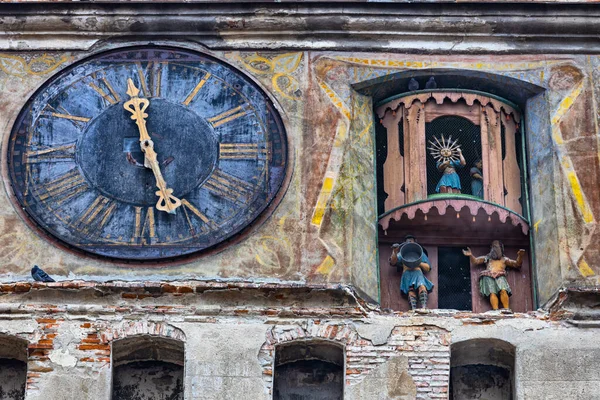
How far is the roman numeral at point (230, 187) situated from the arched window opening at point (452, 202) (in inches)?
56.2

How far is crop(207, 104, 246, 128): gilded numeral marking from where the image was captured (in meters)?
21.5

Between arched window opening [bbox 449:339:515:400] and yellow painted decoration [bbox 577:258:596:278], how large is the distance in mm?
1174

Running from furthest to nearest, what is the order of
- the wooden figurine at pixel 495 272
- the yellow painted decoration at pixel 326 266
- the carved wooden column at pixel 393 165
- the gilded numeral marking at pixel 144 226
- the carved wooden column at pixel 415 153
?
1. the carved wooden column at pixel 393 165
2. the carved wooden column at pixel 415 153
3. the wooden figurine at pixel 495 272
4. the gilded numeral marking at pixel 144 226
5. the yellow painted decoration at pixel 326 266

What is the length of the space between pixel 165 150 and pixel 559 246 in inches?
162

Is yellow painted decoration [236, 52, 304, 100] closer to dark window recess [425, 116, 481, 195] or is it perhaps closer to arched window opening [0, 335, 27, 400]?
dark window recess [425, 116, 481, 195]

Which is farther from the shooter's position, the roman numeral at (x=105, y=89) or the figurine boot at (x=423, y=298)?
the roman numeral at (x=105, y=89)

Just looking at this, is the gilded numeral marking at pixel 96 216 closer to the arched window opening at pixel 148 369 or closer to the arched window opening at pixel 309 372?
the arched window opening at pixel 148 369

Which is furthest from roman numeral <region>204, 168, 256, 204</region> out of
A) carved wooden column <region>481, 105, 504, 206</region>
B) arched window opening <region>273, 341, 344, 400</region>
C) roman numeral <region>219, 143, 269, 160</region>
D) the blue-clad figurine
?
carved wooden column <region>481, 105, 504, 206</region>

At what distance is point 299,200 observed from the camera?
2100 cm

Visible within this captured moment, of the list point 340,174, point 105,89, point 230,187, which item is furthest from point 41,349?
point 340,174

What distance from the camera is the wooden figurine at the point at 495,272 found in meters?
21.0

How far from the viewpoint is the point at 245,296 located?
2030 cm

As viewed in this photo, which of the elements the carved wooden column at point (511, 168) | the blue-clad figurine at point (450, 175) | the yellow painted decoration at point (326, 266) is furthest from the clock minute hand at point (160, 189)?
the carved wooden column at point (511, 168)

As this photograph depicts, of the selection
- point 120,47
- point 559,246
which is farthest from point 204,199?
point 559,246
